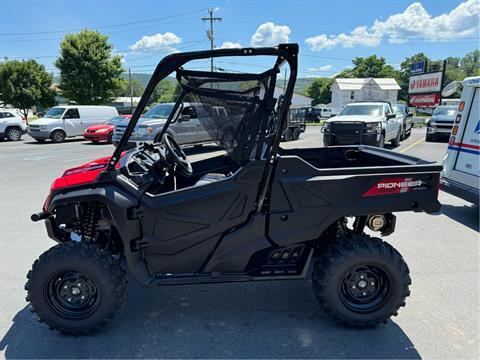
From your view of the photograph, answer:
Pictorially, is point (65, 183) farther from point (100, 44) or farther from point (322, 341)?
point (100, 44)

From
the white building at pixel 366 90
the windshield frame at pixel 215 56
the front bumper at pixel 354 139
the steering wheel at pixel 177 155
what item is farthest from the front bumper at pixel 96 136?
the white building at pixel 366 90

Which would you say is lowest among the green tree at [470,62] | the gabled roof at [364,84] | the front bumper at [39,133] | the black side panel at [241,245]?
the front bumper at [39,133]

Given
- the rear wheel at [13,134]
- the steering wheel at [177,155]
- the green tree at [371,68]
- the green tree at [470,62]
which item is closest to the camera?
the steering wheel at [177,155]

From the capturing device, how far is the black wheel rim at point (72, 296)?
275 centimetres

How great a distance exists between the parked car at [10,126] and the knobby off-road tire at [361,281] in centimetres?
2159

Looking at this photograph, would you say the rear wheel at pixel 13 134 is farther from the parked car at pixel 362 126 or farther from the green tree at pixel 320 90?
the green tree at pixel 320 90

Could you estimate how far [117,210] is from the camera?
2613 mm

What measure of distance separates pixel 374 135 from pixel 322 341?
35.0ft

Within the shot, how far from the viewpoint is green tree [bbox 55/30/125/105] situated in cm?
2983

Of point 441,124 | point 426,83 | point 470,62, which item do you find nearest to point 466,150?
point 441,124

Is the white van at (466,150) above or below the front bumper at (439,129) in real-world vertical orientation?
above

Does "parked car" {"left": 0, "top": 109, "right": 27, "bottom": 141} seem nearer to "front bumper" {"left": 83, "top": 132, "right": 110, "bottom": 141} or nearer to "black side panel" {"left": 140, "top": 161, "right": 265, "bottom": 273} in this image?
"front bumper" {"left": 83, "top": 132, "right": 110, "bottom": 141}

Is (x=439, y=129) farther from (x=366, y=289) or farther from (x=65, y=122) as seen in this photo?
(x=65, y=122)

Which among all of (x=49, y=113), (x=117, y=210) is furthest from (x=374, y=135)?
(x=49, y=113)
